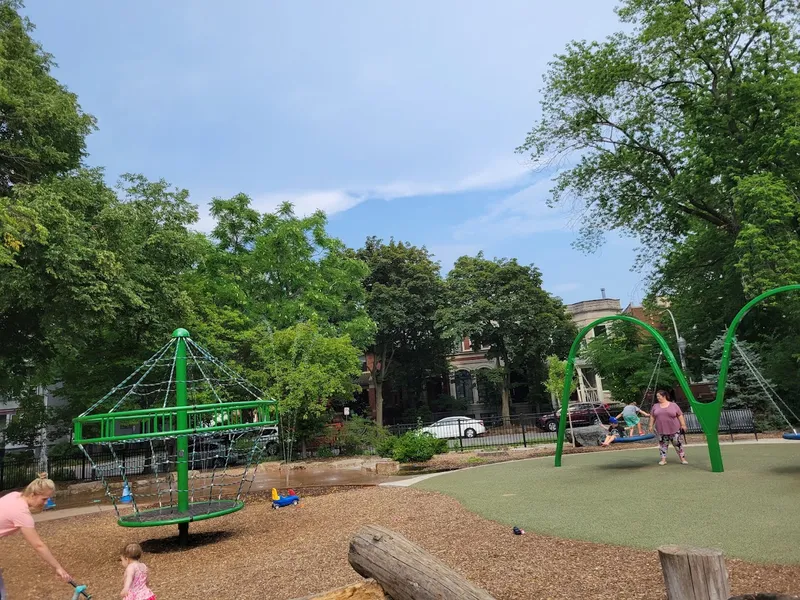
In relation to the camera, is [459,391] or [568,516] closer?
[568,516]

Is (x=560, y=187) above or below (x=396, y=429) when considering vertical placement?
above

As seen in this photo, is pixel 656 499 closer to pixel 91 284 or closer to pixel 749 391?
pixel 91 284

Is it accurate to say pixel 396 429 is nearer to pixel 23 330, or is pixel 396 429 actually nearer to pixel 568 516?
pixel 23 330

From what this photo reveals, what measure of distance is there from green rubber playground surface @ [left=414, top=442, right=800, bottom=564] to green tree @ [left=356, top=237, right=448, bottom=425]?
893 inches

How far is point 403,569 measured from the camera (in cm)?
393

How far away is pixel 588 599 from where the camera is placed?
14.7 ft

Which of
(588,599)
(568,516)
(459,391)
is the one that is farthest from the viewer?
(459,391)

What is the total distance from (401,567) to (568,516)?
177 inches

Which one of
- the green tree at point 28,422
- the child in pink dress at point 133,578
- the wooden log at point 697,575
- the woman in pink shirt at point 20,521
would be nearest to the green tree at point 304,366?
the green tree at point 28,422

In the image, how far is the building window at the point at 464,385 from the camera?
155 feet

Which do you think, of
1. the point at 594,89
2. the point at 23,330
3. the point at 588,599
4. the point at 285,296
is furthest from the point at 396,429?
the point at 588,599

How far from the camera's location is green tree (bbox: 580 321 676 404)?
28.9 m

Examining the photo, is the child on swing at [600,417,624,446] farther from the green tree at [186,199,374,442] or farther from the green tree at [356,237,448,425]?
the green tree at [356,237,448,425]

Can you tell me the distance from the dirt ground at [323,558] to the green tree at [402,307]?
2569 cm
